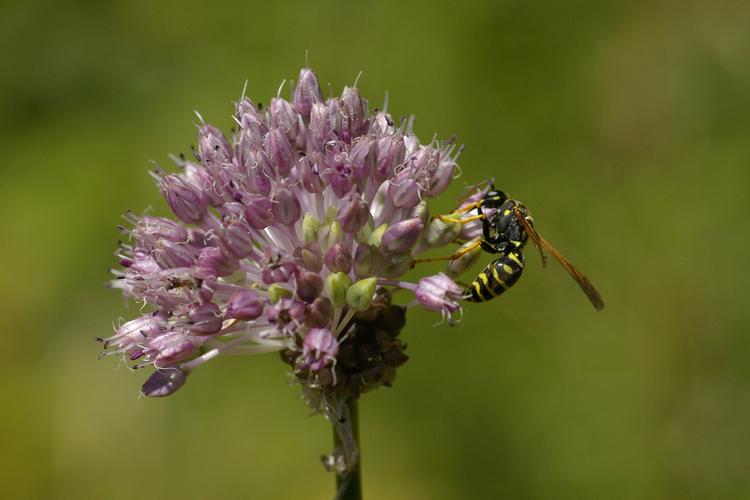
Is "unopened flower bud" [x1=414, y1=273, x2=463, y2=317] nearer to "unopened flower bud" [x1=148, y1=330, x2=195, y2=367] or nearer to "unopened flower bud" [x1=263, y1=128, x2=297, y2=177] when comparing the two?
"unopened flower bud" [x1=263, y1=128, x2=297, y2=177]

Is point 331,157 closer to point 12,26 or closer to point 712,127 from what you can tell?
point 712,127

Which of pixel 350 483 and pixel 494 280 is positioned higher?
pixel 494 280

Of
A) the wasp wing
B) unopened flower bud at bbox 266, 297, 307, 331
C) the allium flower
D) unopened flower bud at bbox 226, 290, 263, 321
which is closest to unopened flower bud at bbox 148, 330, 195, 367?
the allium flower

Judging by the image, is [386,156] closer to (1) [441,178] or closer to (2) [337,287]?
(1) [441,178]

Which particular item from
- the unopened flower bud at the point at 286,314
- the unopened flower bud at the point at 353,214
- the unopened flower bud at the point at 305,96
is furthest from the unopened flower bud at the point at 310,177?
the unopened flower bud at the point at 286,314

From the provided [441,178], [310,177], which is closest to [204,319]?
[310,177]

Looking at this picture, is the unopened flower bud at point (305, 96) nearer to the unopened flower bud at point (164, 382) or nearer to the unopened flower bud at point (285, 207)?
the unopened flower bud at point (285, 207)

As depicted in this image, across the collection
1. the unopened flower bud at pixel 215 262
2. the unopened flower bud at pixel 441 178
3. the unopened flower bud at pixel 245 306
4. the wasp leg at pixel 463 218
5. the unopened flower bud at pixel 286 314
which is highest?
the unopened flower bud at pixel 441 178

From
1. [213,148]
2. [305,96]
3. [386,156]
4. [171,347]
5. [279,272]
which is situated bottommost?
[171,347]
